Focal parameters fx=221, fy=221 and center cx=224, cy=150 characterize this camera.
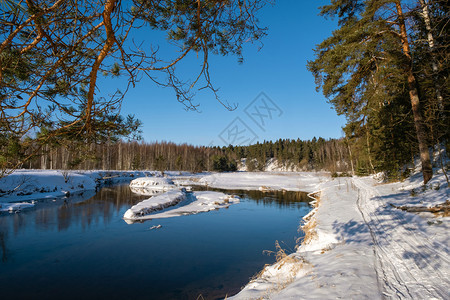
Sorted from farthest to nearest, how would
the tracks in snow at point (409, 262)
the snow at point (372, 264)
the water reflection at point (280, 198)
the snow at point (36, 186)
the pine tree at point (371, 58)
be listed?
the water reflection at point (280, 198) → the snow at point (36, 186) → the pine tree at point (371, 58) → the snow at point (372, 264) → the tracks in snow at point (409, 262)

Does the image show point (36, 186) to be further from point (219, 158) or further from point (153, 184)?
point (219, 158)

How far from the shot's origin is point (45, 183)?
2011 centimetres

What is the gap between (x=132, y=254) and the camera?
7172mm

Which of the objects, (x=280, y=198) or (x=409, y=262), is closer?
(x=409, y=262)

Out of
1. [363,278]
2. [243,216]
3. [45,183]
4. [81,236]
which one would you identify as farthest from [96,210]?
[363,278]

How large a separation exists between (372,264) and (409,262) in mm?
520

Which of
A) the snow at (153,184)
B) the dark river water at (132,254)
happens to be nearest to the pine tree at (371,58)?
→ the dark river water at (132,254)

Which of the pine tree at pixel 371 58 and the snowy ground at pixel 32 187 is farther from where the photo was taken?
the snowy ground at pixel 32 187

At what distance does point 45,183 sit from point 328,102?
78.6ft

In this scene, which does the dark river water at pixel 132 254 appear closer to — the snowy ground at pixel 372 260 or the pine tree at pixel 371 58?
the snowy ground at pixel 372 260

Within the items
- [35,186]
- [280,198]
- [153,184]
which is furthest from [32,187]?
[280,198]

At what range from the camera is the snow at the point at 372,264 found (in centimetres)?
272

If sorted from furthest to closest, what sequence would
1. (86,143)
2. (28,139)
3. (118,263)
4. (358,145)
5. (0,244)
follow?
(358,145) < (0,244) < (118,263) < (86,143) < (28,139)

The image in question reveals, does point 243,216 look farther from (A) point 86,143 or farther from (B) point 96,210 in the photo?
(A) point 86,143
